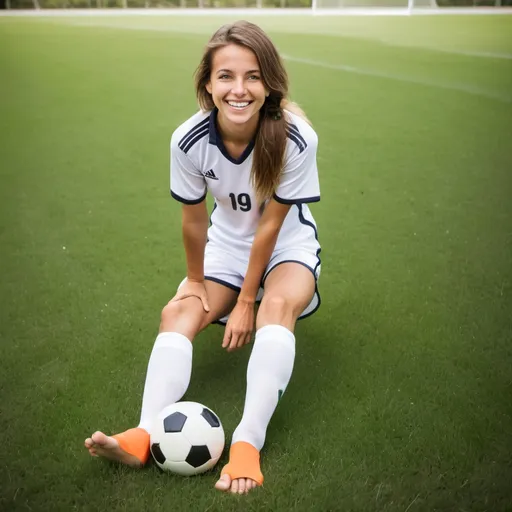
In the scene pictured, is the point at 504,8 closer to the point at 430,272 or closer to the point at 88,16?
the point at 88,16

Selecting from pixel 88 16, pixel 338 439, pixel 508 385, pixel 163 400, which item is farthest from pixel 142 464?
pixel 88 16

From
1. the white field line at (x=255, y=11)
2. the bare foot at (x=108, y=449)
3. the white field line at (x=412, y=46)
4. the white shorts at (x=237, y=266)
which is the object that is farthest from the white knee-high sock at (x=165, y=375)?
the white field line at (x=255, y=11)

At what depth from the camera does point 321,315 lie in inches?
110

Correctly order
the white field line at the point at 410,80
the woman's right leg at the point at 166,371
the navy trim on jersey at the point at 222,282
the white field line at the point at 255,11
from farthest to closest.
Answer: the white field line at the point at 255,11 → the white field line at the point at 410,80 → the navy trim on jersey at the point at 222,282 → the woman's right leg at the point at 166,371

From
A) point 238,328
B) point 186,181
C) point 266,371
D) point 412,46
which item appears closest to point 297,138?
point 186,181

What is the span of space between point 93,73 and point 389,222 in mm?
5804

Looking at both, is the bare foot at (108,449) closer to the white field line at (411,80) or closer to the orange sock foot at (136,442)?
the orange sock foot at (136,442)

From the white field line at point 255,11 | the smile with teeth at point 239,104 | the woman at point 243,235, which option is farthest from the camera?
the white field line at point 255,11

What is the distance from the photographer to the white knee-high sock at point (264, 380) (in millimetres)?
1896

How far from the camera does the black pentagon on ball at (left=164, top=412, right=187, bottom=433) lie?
186 cm

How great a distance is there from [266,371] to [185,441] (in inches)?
11.6

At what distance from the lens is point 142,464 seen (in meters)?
1.89

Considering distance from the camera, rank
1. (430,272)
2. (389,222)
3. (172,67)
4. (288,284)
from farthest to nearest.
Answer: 1. (172,67)
2. (389,222)
3. (430,272)
4. (288,284)

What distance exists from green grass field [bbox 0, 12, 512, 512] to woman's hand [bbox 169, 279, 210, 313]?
304 millimetres
